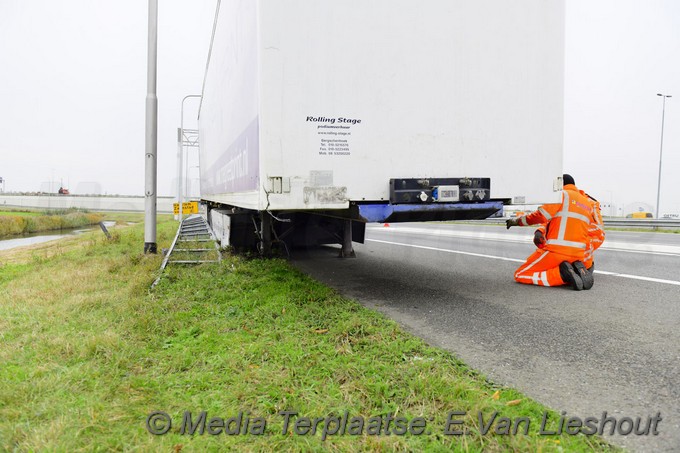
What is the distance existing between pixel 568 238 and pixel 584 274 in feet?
1.58

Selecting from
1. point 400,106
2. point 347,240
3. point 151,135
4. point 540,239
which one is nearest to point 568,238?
point 540,239

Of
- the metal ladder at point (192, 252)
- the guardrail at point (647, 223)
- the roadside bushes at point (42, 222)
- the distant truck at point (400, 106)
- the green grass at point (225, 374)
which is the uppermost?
the distant truck at point (400, 106)

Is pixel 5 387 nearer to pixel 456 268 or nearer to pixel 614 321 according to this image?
pixel 614 321

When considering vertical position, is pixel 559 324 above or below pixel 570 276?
below

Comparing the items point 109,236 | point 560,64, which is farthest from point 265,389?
point 109,236

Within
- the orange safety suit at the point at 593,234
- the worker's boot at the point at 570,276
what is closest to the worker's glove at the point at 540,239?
the orange safety suit at the point at 593,234

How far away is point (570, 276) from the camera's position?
5.18 m

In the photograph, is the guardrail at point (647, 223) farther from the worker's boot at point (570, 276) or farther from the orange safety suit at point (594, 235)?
the worker's boot at point (570, 276)

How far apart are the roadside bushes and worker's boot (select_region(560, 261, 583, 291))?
31.4 metres

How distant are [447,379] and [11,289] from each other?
603 centimetres

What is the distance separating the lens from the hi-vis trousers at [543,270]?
5.38 m

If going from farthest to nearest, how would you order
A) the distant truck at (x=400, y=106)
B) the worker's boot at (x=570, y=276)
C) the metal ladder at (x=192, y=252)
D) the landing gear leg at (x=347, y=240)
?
the landing gear leg at (x=347, y=240)
the metal ladder at (x=192, y=252)
the worker's boot at (x=570, y=276)
the distant truck at (x=400, y=106)

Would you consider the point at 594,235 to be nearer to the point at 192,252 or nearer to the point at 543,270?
the point at 543,270

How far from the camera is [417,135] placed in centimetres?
434
